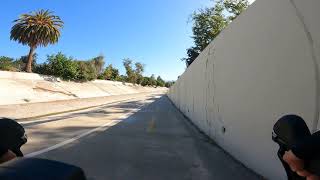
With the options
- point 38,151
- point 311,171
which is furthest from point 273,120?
point 38,151

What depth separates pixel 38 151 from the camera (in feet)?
39.0

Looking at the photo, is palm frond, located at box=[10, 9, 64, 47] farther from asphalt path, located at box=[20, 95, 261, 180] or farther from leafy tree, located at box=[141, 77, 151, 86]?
leafy tree, located at box=[141, 77, 151, 86]

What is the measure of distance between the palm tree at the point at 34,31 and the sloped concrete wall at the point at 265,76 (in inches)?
2634

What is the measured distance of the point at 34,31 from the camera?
255 feet

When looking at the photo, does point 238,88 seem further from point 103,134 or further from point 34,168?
point 34,168

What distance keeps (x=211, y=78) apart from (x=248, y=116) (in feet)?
21.2

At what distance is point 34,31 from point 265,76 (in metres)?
72.7

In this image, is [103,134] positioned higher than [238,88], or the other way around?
[238,88]

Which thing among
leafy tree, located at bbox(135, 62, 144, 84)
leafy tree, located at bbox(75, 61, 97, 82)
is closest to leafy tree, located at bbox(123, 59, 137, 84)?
leafy tree, located at bbox(135, 62, 144, 84)

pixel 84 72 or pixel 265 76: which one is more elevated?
pixel 84 72

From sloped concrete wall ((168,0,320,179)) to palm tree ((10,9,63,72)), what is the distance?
6691 cm

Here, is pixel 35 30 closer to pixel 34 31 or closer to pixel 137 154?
pixel 34 31

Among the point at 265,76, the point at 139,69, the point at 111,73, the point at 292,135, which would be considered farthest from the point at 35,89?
the point at 139,69

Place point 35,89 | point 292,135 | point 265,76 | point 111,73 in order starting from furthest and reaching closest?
point 111,73 < point 35,89 < point 265,76 < point 292,135
